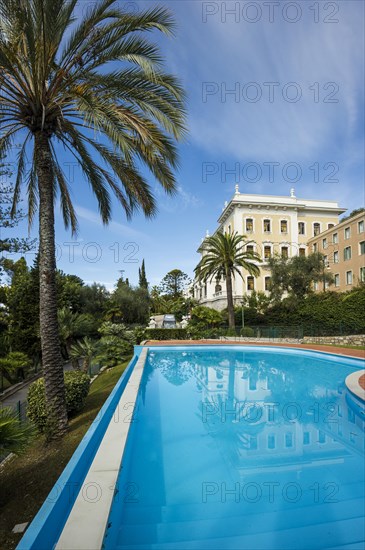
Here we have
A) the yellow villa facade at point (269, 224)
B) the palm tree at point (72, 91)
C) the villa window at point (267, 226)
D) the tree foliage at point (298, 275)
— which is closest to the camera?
the palm tree at point (72, 91)

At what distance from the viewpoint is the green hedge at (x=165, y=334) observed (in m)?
23.9

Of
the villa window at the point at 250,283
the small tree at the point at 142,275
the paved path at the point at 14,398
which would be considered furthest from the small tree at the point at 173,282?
the paved path at the point at 14,398

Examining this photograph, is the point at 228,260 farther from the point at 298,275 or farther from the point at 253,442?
the point at 253,442

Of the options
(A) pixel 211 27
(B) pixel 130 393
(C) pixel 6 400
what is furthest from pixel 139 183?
(C) pixel 6 400

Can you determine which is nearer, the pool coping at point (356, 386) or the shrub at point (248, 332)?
the pool coping at point (356, 386)

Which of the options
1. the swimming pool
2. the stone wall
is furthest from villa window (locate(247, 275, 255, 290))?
the swimming pool

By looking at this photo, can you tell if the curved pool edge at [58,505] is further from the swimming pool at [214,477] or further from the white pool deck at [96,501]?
the white pool deck at [96,501]

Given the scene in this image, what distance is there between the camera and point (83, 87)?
19.0ft

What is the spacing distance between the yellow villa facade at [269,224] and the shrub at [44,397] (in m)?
28.3

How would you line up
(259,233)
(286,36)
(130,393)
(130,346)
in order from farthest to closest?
(259,233) → (130,346) → (286,36) → (130,393)

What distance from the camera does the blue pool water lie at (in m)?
3.08

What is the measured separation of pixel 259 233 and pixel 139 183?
31387 mm

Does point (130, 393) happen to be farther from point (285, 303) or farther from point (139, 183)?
point (285, 303)

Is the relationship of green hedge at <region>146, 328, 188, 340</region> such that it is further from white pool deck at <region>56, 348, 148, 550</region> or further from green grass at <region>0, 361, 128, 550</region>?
white pool deck at <region>56, 348, 148, 550</region>
